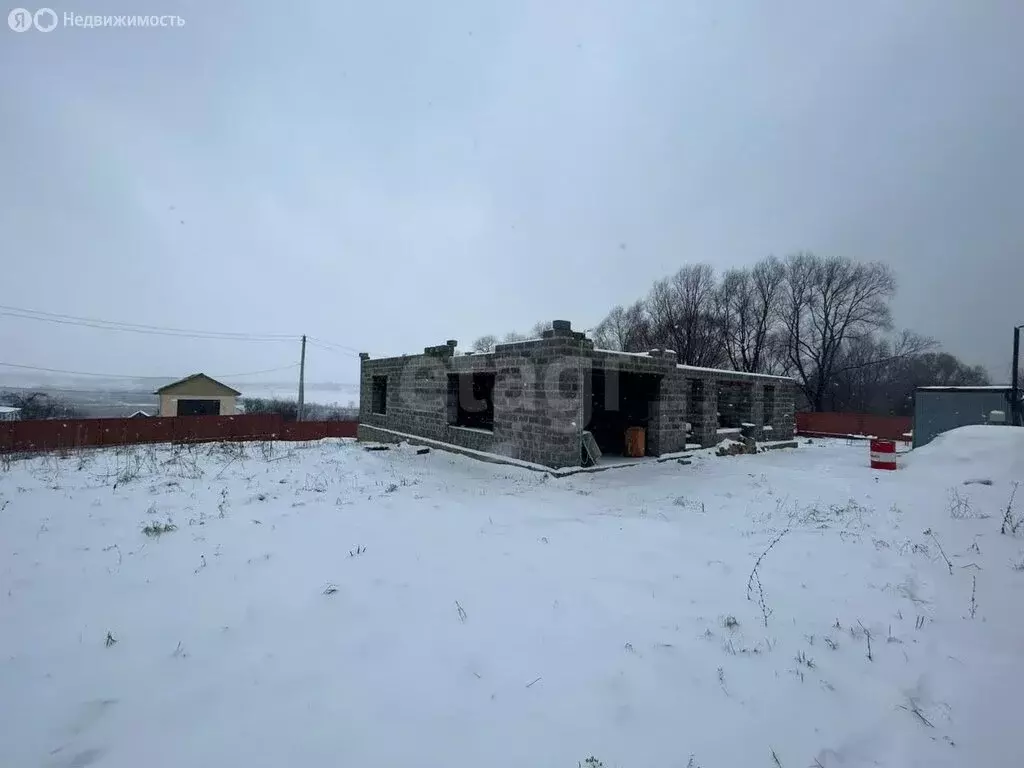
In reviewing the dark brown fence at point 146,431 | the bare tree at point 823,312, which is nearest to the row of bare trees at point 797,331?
the bare tree at point 823,312

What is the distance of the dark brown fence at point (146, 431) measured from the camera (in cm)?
1645

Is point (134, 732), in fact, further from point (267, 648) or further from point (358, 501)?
point (358, 501)

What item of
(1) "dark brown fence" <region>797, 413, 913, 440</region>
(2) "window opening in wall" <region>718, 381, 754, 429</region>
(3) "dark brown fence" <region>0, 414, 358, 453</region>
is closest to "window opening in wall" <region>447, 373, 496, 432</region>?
(2) "window opening in wall" <region>718, 381, 754, 429</region>

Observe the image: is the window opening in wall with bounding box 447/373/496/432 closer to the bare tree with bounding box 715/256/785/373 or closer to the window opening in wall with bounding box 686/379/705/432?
the window opening in wall with bounding box 686/379/705/432

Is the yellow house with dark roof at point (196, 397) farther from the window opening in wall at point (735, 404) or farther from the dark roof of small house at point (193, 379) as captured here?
the window opening in wall at point (735, 404)

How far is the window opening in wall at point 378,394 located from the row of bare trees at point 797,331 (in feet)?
74.4

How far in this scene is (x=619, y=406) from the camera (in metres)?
15.0

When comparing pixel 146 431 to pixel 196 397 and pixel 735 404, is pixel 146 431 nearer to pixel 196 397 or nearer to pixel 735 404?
pixel 196 397

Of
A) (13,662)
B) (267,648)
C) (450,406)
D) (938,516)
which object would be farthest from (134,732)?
(450,406)

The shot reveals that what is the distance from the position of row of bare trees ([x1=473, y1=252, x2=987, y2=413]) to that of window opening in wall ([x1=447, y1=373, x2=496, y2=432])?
25.3 m

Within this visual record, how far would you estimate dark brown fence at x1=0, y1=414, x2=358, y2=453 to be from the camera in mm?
16453

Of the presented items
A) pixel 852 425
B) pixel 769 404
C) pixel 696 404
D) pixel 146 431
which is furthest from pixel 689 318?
pixel 146 431

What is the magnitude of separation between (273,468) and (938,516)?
11403 millimetres

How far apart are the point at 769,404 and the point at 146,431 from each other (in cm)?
2528
